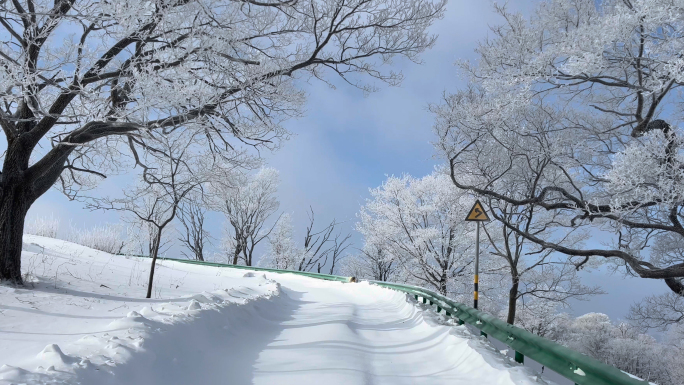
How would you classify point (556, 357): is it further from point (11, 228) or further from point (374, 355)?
point (11, 228)

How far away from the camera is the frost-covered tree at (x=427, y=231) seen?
24.6 meters

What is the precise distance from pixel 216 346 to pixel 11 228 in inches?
271

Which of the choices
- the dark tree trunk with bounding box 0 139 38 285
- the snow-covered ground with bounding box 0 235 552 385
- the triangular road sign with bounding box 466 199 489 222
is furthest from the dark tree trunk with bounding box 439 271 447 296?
the dark tree trunk with bounding box 0 139 38 285

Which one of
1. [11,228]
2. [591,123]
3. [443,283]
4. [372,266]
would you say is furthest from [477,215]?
[372,266]

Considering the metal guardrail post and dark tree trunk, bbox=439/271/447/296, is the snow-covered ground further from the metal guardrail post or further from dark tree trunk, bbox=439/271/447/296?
dark tree trunk, bbox=439/271/447/296

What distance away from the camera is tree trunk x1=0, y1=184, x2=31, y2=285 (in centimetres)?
871

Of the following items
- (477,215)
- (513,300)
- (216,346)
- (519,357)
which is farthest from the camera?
(513,300)

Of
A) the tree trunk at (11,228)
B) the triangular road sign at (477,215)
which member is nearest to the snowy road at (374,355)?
the triangular road sign at (477,215)

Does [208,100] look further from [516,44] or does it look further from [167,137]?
[516,44]

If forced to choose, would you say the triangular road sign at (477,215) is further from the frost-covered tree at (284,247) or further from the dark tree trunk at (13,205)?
the frost-covered tree at (284,247)

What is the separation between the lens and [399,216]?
92.3ft

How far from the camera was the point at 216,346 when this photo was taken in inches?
205

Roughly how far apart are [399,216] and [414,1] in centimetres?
1858

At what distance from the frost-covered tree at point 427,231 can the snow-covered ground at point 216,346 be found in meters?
16.3
